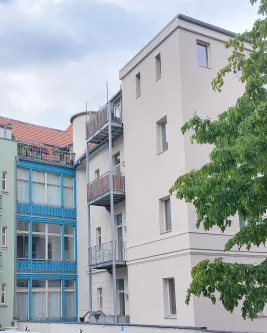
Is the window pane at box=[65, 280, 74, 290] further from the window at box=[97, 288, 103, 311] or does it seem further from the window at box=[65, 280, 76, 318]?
the window at box=[97, 288, 103, 311]

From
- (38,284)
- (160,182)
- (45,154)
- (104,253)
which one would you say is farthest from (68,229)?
(160,182)

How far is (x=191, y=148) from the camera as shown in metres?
17.7

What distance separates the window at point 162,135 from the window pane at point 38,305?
10411 millimetres

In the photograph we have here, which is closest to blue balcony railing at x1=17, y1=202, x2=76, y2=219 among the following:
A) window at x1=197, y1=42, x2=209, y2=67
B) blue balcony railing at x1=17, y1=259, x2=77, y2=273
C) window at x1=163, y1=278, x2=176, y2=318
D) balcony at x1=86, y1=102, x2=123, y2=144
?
blue balcony railing at x1=17, y1=259, x2=77, y2=273

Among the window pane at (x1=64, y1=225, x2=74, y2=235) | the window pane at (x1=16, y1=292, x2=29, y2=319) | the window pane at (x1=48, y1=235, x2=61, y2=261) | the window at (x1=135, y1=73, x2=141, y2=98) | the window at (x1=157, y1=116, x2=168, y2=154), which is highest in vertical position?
the window at (x1=135, y1=73, x2=141, y2=98)

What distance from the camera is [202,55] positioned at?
62.9ft

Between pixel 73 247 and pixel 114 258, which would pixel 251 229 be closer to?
pixel 114 258

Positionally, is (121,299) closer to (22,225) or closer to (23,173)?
(22,225)

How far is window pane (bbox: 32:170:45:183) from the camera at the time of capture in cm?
2611

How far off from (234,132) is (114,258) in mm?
11870

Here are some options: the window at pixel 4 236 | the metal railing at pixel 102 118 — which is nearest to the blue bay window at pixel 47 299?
the window at pixel 4 236

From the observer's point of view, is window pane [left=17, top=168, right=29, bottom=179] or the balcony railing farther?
the balcony railing

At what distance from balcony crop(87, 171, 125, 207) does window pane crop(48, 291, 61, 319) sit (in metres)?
5.66

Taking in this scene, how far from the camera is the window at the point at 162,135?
19219 mm
